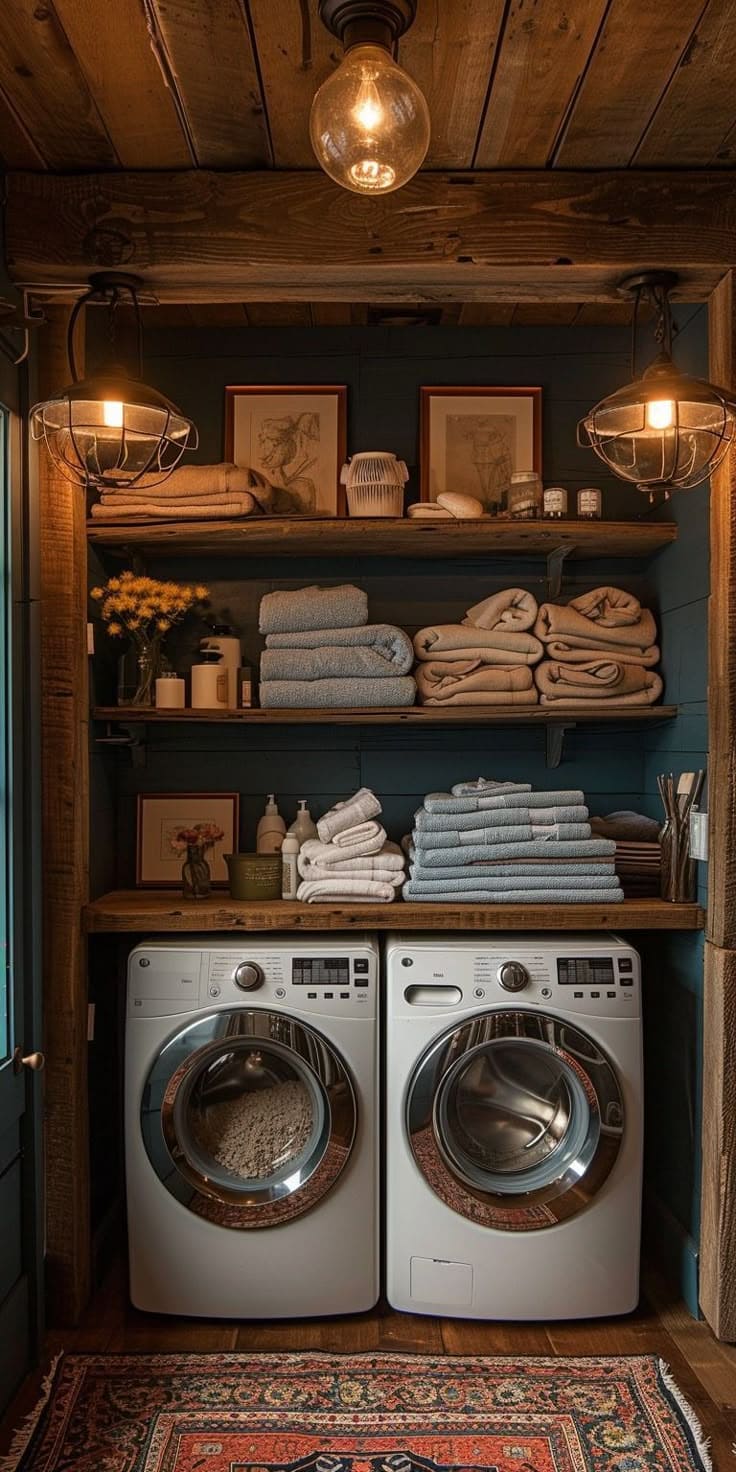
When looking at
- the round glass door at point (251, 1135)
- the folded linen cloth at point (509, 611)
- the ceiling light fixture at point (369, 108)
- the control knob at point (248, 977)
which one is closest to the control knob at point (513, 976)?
the round glass door at point (251, 1135)

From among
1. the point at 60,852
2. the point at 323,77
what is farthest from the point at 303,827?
the point at 323,77

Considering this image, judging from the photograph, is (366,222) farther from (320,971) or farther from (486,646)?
(320,971)

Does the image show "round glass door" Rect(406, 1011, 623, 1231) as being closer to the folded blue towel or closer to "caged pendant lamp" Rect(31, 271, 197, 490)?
the folded blue towel

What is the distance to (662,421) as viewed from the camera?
6.45 ft

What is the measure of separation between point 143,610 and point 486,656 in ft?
2.93

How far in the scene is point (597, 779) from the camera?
2.85 m

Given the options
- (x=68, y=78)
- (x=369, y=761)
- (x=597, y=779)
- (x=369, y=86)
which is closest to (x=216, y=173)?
(x=68, y=78)

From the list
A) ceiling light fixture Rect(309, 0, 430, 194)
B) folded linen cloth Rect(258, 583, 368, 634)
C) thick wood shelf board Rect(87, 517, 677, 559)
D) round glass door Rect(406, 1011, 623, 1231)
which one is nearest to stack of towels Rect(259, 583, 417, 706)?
folded linen cloth Rect(258, 583, 368, 634)

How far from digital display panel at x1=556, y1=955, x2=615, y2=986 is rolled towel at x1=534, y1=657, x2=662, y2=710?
2.11ft

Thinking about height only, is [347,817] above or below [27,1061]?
above

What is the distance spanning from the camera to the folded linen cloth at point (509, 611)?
2602 mm

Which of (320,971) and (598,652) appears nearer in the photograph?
(320,971)

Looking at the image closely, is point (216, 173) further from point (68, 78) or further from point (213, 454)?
point (213, 454)

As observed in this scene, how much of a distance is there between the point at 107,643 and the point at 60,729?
502 mm
